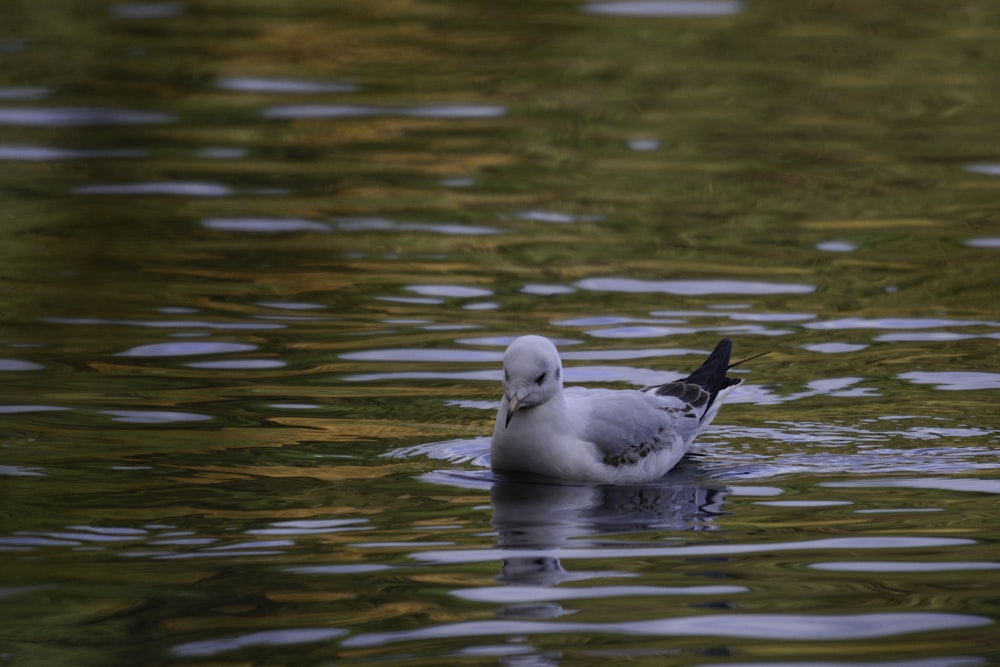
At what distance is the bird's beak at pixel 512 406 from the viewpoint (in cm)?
806

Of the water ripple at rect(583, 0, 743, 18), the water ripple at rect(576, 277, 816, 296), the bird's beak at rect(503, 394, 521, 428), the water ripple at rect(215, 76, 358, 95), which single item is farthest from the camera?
the water ripple at rect(583, 0, 743, 18)

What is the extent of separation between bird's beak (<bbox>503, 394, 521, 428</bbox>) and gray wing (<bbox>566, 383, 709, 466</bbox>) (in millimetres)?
402

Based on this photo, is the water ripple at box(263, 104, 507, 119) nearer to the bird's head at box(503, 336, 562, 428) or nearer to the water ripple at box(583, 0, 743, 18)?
the water ripple at box(583, 0, 743, 18)

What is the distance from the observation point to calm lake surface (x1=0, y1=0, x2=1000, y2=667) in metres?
6.61

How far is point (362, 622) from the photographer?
Answer: 20.9 feet

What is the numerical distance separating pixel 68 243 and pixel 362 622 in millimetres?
7762

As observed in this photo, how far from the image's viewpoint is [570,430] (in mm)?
8453

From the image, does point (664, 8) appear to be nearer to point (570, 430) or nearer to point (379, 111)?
point (379, 111)

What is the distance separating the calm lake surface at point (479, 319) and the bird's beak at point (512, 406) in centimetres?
39

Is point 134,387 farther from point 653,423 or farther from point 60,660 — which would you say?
point 60,660

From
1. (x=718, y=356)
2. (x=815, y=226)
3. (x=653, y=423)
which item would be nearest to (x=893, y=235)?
(x=815, y=226)

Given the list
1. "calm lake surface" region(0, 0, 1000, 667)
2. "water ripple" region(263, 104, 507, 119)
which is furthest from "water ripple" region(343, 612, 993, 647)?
"water ripple" region(263, 104, 507, 119)

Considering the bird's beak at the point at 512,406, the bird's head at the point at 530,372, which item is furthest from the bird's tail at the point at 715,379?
the bird's beak at the point at 512,406

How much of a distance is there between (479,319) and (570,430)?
326cm
